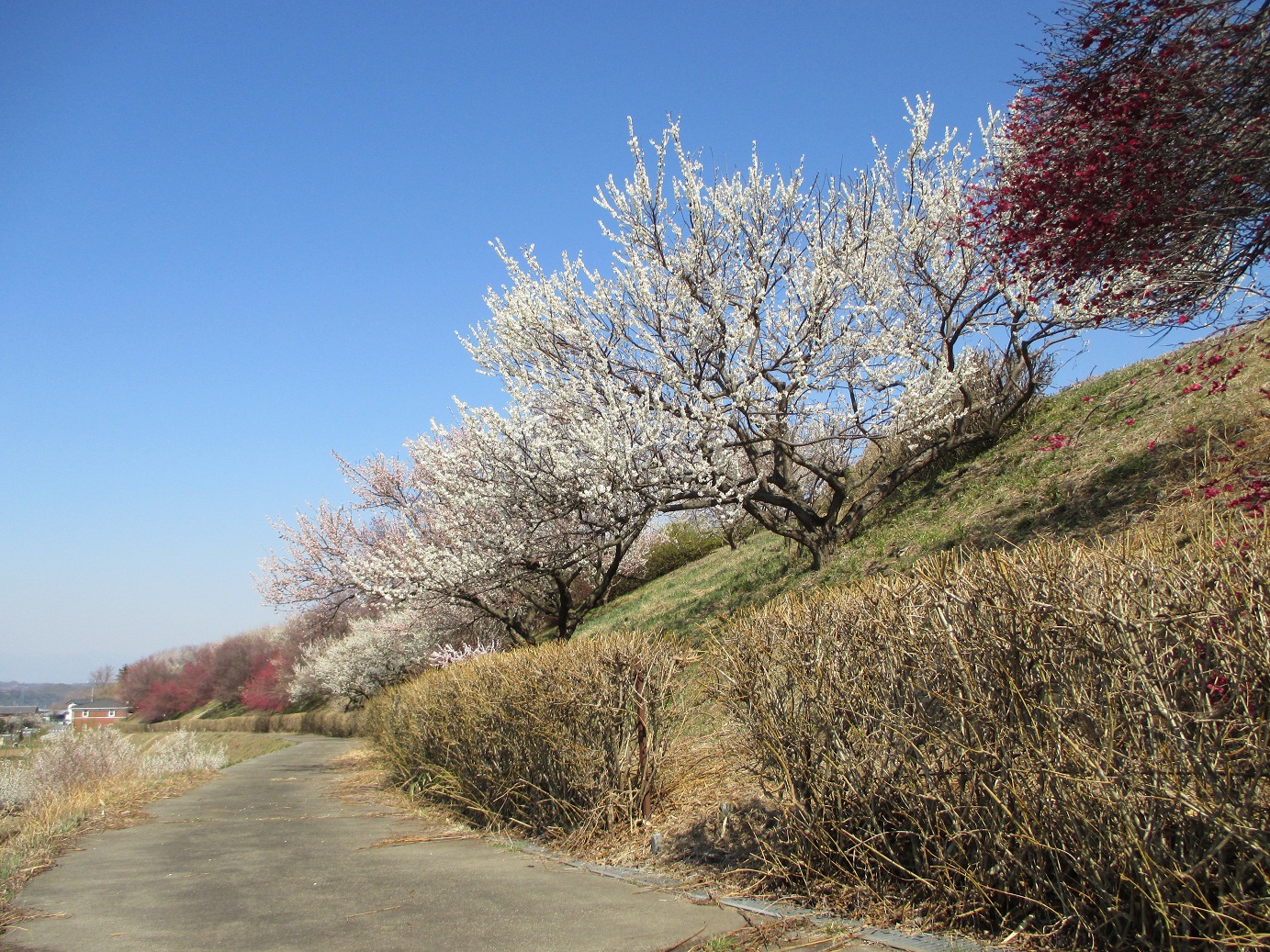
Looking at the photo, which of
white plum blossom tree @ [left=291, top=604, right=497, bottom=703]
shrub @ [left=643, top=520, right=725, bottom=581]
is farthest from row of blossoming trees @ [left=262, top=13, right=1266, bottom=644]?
shrub @ [left=643, top=520, right=725, bottom=581]

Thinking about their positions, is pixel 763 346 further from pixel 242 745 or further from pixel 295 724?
pixel 295 724

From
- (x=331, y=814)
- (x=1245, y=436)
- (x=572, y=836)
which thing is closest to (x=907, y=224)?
(x=1245, y=436)

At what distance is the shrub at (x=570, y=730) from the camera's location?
6180mm

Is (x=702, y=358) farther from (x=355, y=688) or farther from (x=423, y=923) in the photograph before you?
(x=355, y=688)

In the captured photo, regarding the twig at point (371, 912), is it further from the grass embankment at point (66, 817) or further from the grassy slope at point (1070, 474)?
the grassy slope at point (1070, 474)

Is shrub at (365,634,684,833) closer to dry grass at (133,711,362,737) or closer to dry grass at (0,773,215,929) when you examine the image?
dry grass at (0,773,215,929)

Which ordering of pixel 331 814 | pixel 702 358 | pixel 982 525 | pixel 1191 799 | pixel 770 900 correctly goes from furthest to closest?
pixel 702 358 < pixel 982 525 < pixel 331 814 < pixel 770 900 < pixel 1191 799

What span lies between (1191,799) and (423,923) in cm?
375

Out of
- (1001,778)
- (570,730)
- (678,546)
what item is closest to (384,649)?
(678,546)

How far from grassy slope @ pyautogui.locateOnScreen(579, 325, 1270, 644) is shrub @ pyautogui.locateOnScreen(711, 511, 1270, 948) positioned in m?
2.82

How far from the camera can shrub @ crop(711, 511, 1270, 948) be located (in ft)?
8.62

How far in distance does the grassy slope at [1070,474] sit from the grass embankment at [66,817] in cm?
559

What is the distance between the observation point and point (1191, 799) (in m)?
2.62

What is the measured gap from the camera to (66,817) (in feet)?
29.9
